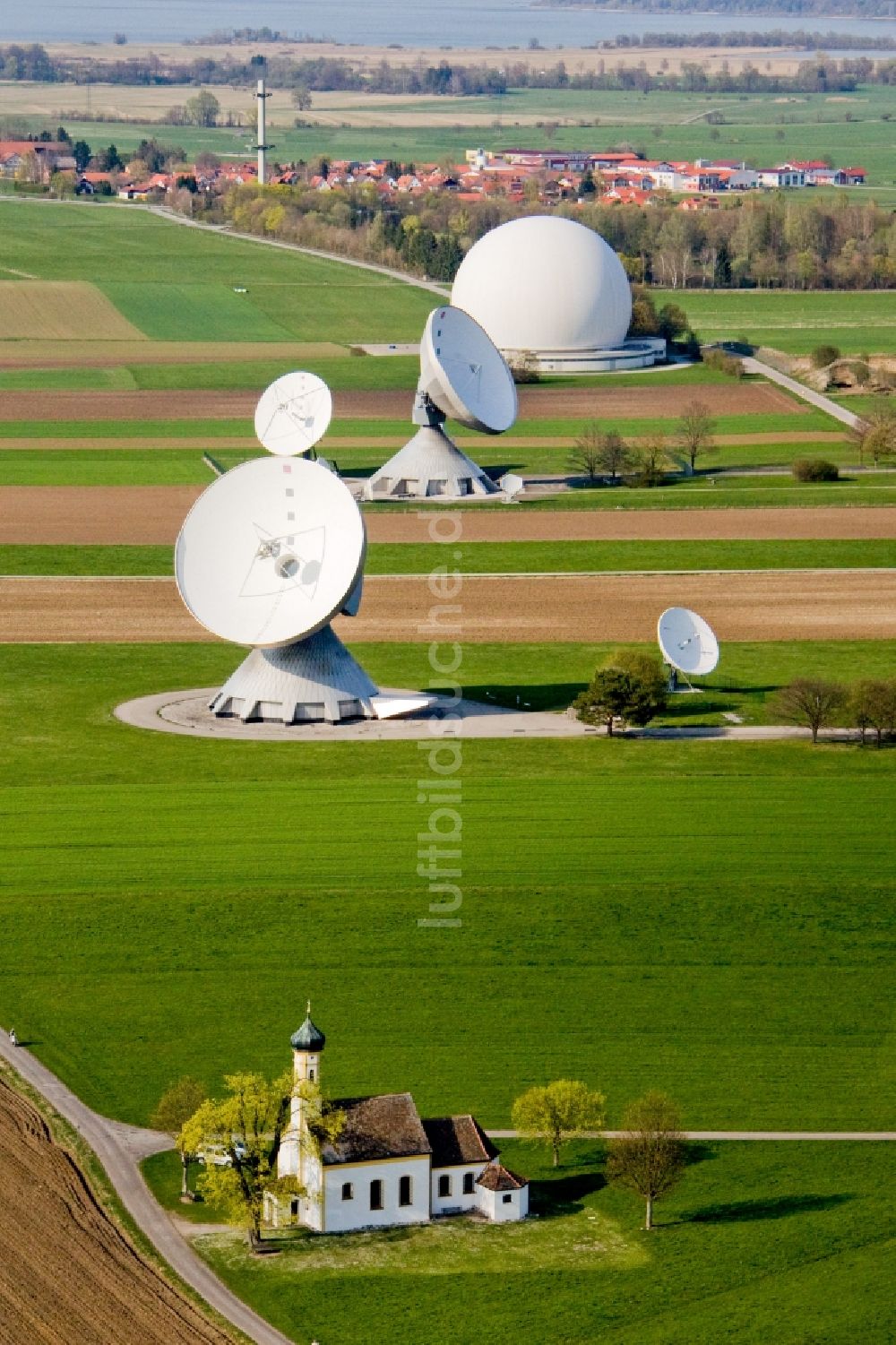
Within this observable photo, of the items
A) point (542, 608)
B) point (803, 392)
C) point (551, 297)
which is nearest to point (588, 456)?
point (542, 608)

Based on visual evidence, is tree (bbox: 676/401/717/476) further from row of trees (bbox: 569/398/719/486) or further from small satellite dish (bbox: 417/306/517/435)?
small satellite dish (bbox: 417/306/517/435)

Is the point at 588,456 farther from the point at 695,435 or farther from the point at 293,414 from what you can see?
the point at 293,414

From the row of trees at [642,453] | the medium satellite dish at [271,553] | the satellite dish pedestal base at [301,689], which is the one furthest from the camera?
the row of trees at [642,453]

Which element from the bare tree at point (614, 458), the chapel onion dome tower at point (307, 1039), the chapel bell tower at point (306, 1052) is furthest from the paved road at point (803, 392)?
the chapel onion dome tower at point (307, 1039)

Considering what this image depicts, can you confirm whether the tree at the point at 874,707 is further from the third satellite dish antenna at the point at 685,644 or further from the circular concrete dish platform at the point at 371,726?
Answer: the circular concrete dish platform at the point at 371,726

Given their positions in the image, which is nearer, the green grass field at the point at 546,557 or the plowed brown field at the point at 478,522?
the green grass field at the point at 546,557
